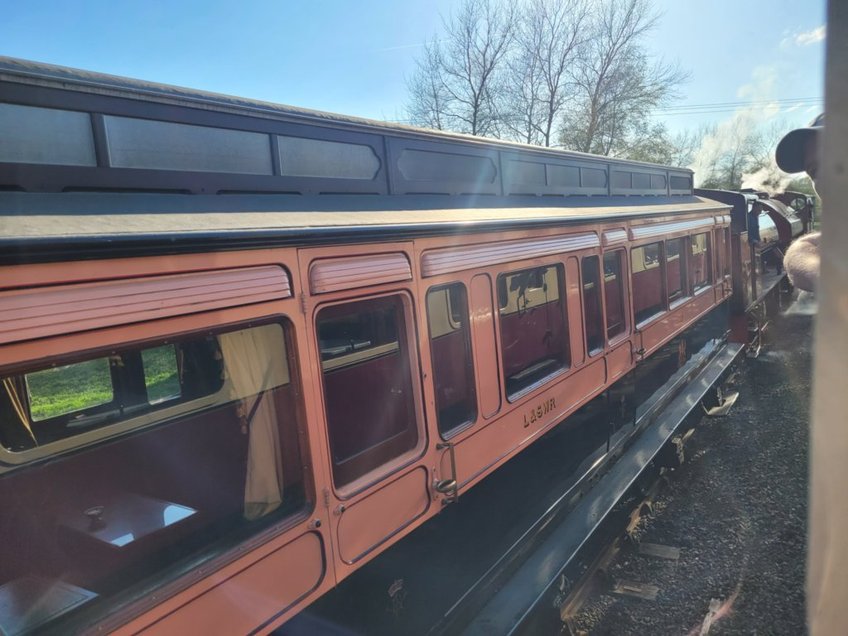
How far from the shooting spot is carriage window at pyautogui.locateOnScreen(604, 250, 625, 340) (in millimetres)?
5391

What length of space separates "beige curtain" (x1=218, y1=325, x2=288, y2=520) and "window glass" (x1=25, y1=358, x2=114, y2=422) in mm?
904

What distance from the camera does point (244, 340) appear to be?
8.52 ft

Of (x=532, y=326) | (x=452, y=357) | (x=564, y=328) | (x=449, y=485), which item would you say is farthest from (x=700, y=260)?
(x=449, y=485)

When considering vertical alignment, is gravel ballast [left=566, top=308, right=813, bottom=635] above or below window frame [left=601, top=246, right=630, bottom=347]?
below

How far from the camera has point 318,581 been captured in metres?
2.44

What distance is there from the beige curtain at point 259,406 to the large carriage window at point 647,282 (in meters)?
4.58

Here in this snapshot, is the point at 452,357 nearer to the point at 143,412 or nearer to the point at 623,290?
the point at 143,412

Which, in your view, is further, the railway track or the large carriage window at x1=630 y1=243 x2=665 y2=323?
the large carriage window at x1=630 y1=243 x2=665 y2=323

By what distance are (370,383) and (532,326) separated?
1611 mm

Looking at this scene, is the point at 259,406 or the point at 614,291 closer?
the point at 259,406

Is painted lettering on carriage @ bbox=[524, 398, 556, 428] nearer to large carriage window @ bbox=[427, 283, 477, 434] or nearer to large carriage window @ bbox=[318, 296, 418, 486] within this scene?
large carriage window @ bbox=[427, 283, 477, 434]

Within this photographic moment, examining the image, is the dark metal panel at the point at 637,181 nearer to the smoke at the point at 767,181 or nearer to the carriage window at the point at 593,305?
the carriage window at the point at 593,305

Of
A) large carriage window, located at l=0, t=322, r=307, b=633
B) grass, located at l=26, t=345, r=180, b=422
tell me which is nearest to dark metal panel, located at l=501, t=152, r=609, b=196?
large carriage window, located at l=0, t=322, r=307, b=633

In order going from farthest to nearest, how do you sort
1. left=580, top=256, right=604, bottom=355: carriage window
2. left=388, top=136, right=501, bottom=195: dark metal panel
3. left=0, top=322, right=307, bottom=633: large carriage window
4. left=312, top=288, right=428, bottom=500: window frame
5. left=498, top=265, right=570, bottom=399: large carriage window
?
1. left=580, top=256, right=604, bottom=355: carriage window
2. left=498, top=265, right=570, bottom=399: large carriage window
3. left=388, top=136, right=501, bottom=195: dark metal panel
4. left=312, top=288, right=428, bottom=500: window frame
5. left=0, top=322, right=307, bottom=633: large carriage window
